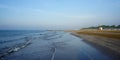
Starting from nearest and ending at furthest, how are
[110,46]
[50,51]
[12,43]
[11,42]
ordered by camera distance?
[50,51]
[110,46]
[12,43]
[11,42]

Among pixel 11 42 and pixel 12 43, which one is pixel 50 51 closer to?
pixel 12 43

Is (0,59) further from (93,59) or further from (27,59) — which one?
(93,59)

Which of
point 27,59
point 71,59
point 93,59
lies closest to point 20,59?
point 27,59

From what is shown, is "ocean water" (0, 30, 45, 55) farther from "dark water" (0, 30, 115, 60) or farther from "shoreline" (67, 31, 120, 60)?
"shoreline" (67, 31, 120, 60)

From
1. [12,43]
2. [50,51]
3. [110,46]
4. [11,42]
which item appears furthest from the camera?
[11,42]

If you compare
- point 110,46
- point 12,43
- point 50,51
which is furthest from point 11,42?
point 110,46

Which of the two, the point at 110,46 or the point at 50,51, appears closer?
the point at 50,51

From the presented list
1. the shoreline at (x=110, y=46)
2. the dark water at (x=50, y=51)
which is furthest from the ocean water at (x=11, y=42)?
the shoreline at (x=110, y=46)

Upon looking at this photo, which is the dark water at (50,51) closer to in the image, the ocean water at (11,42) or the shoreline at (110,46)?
the ocean water at (11,42)

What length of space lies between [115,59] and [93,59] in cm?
156

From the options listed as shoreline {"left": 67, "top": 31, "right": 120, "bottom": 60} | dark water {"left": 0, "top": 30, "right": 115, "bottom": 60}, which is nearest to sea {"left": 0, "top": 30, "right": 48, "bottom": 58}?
dark water {"left": 0, "top": 30, "right": 115, "bottom": 60}

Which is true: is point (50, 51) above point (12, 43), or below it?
above

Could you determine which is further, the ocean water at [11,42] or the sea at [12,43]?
the ocean water at [11,42]

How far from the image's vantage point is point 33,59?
11.1 m
